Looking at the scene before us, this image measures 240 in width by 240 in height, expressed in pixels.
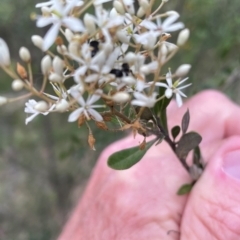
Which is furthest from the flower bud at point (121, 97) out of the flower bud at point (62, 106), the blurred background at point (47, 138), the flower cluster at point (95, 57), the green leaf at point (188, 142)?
the blurred background at point (47, 138)

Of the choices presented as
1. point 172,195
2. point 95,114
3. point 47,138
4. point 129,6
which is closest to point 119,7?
point 129,6

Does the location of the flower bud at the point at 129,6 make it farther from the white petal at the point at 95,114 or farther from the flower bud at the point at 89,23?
the white petal at the point at 95,114

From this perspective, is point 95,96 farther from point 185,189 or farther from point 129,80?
point 185,189

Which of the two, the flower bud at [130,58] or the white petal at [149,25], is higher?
the white petal at [149,25]

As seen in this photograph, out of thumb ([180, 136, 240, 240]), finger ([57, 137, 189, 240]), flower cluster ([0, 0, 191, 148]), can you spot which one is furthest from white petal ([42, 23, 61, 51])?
finger ([57, 137, 189, 240])

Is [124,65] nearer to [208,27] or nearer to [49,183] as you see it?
[208,27]

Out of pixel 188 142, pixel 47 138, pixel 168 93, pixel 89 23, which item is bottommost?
pixel 47 138

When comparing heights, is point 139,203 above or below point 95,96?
below
